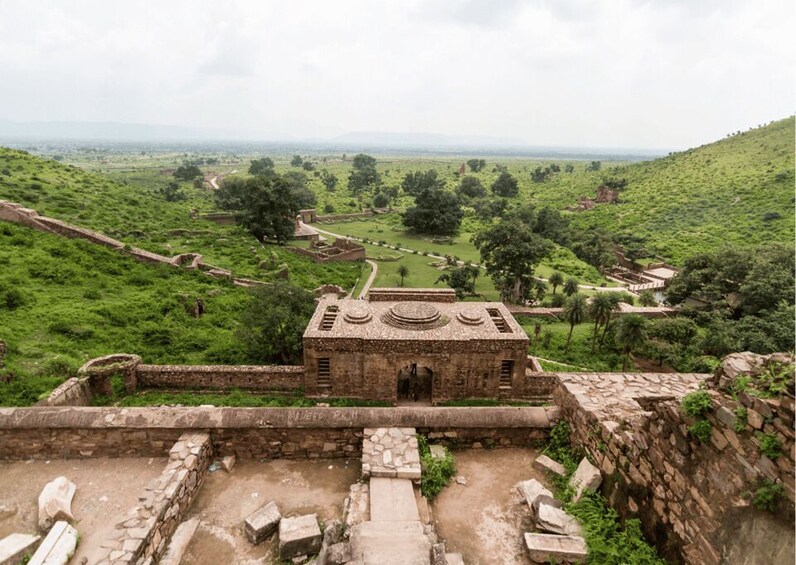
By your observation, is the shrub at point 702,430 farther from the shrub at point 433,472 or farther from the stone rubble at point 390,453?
the stone rubble at point 390,453

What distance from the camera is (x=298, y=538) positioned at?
576 cm

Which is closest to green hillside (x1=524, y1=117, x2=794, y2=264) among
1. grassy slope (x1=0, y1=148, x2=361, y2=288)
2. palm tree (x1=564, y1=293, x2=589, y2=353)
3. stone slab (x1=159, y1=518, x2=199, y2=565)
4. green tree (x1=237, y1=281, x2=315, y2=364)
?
palm tree (x1=564, y1=293, x2=589, y2=353)

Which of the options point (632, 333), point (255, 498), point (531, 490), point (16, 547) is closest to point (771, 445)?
point (531, 490)

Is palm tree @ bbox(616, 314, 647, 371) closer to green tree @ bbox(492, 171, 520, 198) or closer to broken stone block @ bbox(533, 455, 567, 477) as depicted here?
broken stone block @ bbox(533, 455, 567, 477)

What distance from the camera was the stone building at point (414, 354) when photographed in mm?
18250

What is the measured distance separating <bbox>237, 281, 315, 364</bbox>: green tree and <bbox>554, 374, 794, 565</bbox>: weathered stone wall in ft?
51.8

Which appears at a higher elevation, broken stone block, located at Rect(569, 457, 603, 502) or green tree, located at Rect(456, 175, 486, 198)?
broken stone block, located at Rect(569, 457, 603, 502)

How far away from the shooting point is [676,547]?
5359 millimetres

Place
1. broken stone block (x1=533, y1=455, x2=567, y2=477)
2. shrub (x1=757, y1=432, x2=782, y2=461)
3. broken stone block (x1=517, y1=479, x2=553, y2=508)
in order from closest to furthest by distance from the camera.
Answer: shrub (x1=757, y1=432, x2=782, y2=461)
broken stone block (x1=517, y1=479, x2=553, y2=508)
broken stone block (x1=533, y1=455, x2=567, y2=477)

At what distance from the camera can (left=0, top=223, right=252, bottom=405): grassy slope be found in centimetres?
1736

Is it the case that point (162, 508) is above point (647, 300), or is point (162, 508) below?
above

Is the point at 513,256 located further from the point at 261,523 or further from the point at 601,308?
the point at 261,523

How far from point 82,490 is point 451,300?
1803 centimetres

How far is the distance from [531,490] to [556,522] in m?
0.68
